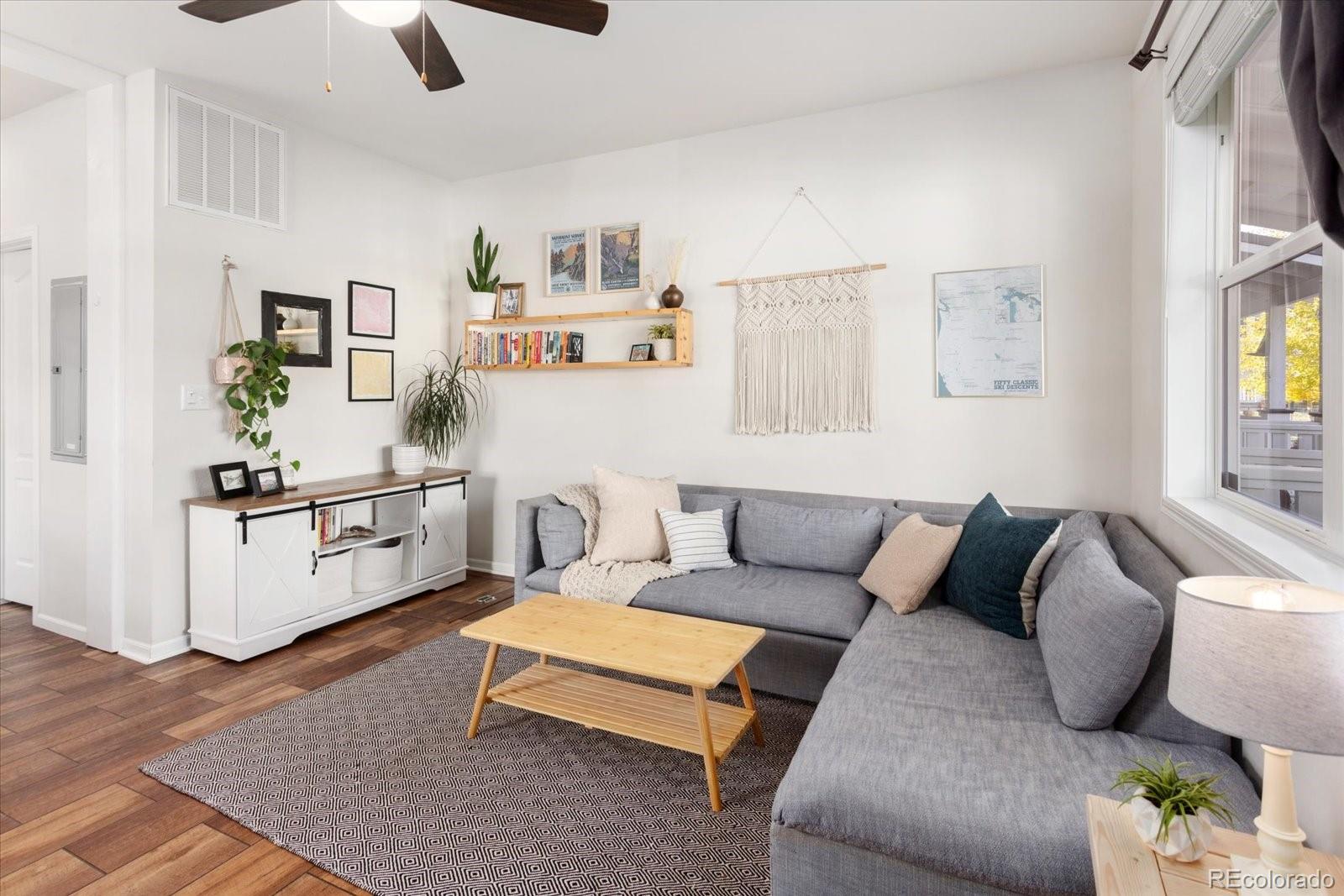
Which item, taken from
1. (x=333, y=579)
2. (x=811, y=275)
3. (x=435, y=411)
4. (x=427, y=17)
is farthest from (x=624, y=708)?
(x=435, y=411)

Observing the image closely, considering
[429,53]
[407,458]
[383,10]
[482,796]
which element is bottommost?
[482,796]

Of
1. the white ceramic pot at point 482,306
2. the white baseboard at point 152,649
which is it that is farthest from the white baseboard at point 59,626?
the white ceramic pot at point 482,306

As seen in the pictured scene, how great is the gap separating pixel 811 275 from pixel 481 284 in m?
2.11

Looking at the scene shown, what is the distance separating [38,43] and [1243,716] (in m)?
4.41

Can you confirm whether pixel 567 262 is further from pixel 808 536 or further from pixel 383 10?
pixel 383 10

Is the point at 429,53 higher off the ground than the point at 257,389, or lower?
higher

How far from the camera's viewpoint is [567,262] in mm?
4340

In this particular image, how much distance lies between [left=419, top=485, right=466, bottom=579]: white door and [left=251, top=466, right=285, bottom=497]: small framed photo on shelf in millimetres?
820

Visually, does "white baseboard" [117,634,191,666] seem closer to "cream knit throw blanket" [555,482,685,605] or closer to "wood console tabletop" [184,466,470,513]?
"wood console tabletop" [184,466,470,513]

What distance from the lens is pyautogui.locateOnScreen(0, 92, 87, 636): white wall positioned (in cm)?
339

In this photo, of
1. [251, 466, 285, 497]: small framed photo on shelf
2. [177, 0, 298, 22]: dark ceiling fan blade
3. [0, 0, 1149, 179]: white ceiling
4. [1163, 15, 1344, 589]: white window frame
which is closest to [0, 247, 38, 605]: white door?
[251, 466, 285, 497]: small framed photo on shelf

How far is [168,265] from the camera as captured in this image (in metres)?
3.21

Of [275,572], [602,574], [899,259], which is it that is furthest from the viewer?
[899,259]

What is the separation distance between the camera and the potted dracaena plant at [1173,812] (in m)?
1.06
